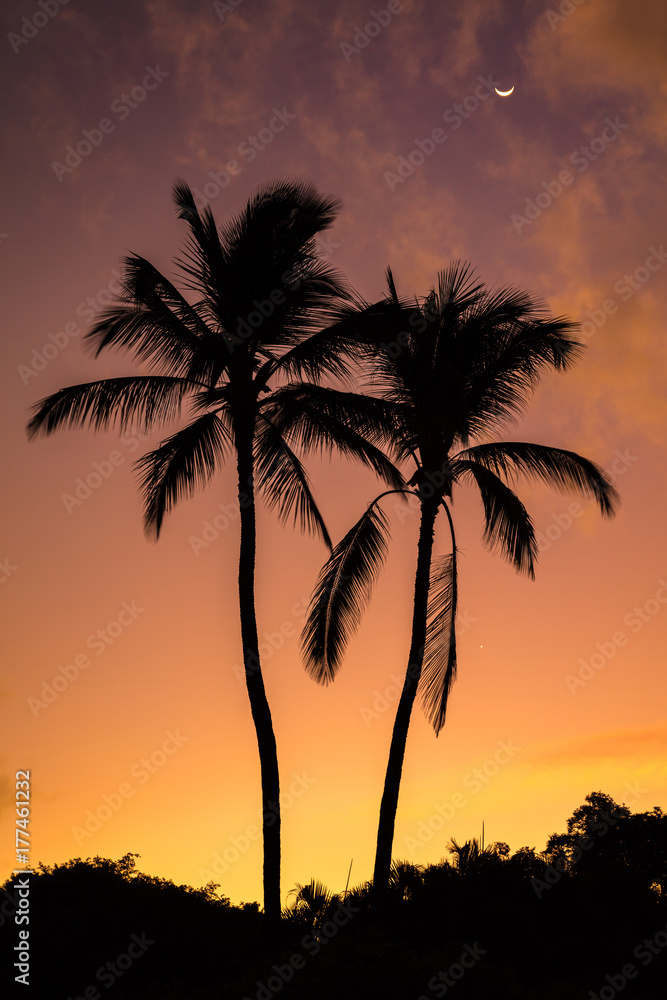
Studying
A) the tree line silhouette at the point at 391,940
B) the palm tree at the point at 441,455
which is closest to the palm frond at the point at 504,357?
the palm tree at the point at 441,455

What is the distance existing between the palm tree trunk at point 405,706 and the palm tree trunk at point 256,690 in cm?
198

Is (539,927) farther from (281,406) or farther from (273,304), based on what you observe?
(273,304)

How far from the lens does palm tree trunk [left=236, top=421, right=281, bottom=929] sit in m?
13.4

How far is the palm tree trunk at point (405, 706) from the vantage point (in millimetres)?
14273

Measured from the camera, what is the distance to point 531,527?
1545 centimetres

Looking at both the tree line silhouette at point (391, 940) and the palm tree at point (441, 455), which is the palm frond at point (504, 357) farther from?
the tree line silhouette at point (391, 940)

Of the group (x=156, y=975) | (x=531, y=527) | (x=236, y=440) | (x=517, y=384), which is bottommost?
(x=156, y=975)

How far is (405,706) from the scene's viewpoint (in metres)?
15.3

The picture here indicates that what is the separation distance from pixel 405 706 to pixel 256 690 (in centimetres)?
303

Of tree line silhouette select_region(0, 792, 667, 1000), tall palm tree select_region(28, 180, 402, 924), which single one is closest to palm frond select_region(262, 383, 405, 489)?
tall palm tree select_region(28, 180, 402, 924)

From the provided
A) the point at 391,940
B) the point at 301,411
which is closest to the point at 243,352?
the point at 301,411

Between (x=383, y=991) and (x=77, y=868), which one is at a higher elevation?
(x=77, y=868)

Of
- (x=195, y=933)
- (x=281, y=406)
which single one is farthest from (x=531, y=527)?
(x=195, y=933)

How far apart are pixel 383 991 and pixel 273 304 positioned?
1108cm
